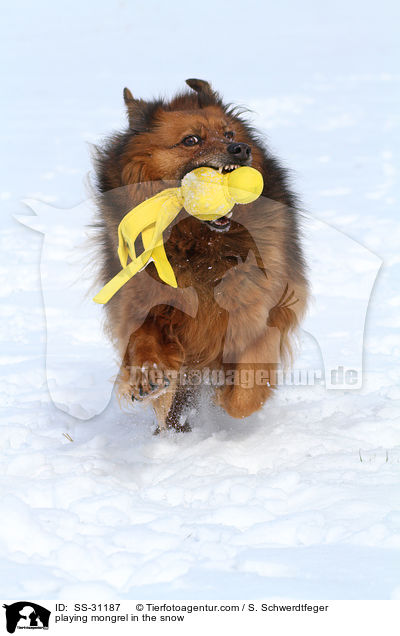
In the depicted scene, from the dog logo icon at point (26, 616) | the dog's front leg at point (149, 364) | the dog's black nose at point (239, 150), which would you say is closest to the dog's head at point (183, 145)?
the dog's black nose at point (239, 150)

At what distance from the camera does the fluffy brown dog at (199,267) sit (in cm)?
323

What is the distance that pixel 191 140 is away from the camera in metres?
3.22

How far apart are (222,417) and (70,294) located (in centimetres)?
208

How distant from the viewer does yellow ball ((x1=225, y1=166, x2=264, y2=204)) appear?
3025 millimetres

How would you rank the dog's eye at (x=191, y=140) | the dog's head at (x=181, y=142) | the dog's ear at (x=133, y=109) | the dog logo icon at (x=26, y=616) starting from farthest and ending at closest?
the dog's ear at (x=133, y=109), the dog's eye at (x=191, y=140), the dog's head at (x=181, y=142), the dog logo icon at (x=26, y=616)

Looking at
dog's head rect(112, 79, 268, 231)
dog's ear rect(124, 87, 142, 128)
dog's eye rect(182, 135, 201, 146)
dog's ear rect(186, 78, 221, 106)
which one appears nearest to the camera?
dog's head rect(112, 79, 268, 231)

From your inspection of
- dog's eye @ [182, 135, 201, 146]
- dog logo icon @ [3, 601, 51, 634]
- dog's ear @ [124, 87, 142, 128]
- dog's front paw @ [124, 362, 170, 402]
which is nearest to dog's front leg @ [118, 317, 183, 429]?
dog's front paw @ [124, 362, 170, 402]

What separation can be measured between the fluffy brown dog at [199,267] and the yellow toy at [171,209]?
8cm

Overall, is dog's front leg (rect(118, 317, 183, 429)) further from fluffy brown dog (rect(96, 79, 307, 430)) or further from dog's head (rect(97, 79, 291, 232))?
dog's head (rect(97, 79, 291, 232))

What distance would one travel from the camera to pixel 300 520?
2352 millimetres

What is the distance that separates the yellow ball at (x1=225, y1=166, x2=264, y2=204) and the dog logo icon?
1898 mm

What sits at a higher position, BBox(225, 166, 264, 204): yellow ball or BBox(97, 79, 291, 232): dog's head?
BBox(97, 79, 291, 232): dog's head

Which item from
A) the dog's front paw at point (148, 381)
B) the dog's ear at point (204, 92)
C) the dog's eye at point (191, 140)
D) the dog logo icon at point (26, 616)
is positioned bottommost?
the dog logo icon at point (26, 616)

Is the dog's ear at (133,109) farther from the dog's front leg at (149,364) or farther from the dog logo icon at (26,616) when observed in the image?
the dog logo icon at (26,616)
